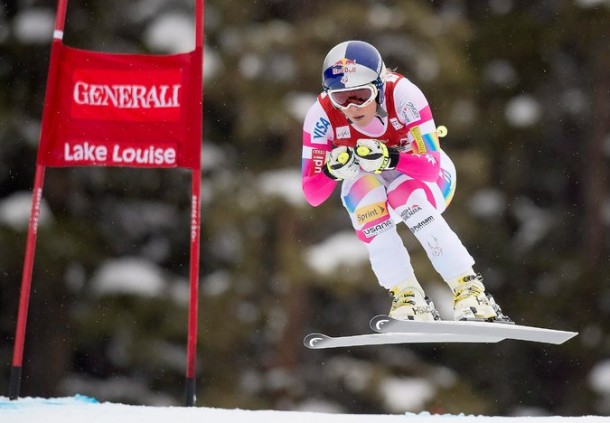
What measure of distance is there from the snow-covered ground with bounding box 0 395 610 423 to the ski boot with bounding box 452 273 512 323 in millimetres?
834

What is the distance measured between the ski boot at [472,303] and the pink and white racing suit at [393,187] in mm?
84

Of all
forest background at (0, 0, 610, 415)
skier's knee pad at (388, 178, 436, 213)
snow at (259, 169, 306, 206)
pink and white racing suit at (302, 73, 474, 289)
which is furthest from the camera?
forest background at (0, 0, 610, 415)

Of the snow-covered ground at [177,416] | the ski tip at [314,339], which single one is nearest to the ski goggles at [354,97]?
the ski tip at [314,339]

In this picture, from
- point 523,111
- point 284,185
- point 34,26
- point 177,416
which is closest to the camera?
point 177,416

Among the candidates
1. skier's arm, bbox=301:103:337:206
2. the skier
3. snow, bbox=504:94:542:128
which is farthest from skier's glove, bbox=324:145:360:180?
snow, bbox=504:94:542:128

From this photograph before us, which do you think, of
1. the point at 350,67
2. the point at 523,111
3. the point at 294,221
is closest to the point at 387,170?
the point at 350,67

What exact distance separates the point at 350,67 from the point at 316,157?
628 mm

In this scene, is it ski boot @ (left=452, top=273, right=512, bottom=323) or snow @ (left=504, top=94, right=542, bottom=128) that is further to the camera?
snow @ (left=504, top=94, right=542, bottom=128)

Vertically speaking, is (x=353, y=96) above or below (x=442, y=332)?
above

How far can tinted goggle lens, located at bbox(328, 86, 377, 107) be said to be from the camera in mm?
7613

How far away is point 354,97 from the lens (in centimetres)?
763

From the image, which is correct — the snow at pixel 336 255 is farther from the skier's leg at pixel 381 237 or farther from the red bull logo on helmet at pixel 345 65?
the red bull logo on helmet at pixel 345 65

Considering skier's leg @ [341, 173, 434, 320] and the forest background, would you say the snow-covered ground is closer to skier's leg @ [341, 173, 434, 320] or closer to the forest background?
skier's leg @ [341, 173, 434, 320]

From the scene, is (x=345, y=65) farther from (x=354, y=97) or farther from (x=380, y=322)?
(x=380, y=322)
